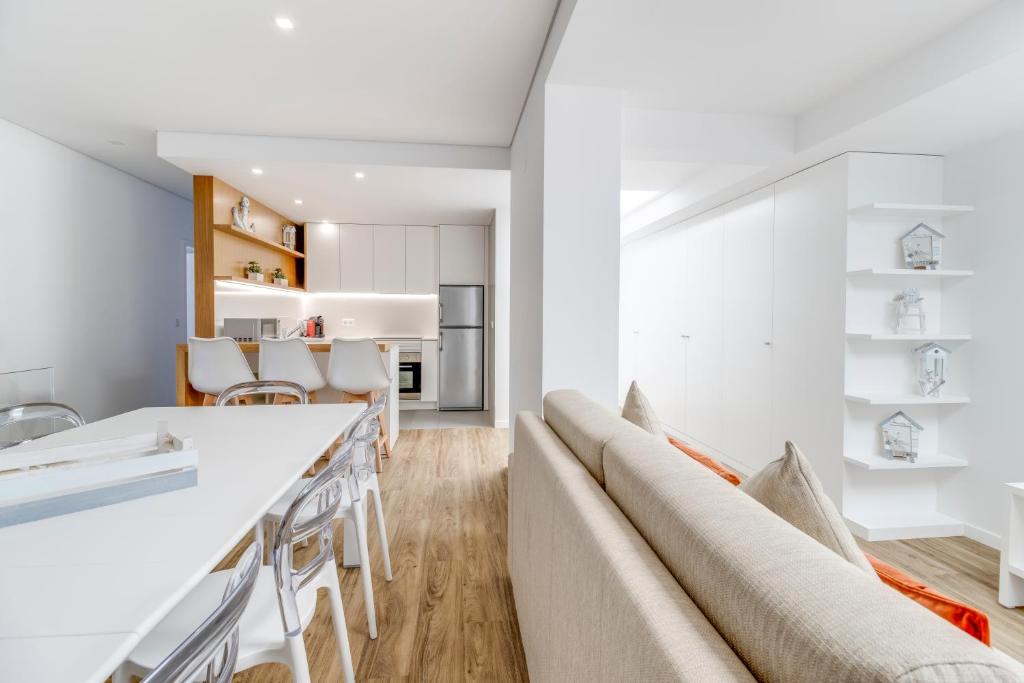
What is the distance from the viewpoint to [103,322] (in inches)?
176

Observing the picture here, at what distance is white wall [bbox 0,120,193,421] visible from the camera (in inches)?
143

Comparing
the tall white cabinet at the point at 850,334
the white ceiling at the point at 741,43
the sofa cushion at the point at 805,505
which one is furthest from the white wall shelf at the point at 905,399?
the sofa cushion at the point at 805,505

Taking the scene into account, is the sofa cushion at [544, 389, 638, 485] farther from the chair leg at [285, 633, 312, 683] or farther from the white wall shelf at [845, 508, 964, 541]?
the white wall shelf at [845, 508, 964, 541]

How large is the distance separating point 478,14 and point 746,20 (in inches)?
44.6

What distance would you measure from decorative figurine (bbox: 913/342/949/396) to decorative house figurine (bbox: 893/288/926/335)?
124mm

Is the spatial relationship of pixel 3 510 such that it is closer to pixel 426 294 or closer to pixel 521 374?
pixel 521 374

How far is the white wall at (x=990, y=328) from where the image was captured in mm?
2533

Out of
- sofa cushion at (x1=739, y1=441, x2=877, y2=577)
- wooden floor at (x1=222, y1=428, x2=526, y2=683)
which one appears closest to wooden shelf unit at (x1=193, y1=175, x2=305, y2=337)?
wooden floor at (x1=222, y1=428, x2=526, y2=683)

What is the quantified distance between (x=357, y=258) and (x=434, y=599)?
4.93 meters

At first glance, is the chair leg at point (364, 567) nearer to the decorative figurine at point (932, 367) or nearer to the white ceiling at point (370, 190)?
the white ceiling at point (370, 190)

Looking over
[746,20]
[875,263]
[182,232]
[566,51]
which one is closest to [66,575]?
[566,51]

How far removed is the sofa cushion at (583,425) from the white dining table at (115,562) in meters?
0.76

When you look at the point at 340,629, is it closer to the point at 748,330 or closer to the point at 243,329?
the point at 748,330

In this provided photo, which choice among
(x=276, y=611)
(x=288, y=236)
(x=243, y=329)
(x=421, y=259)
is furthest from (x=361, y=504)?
(x=288, y=236)
